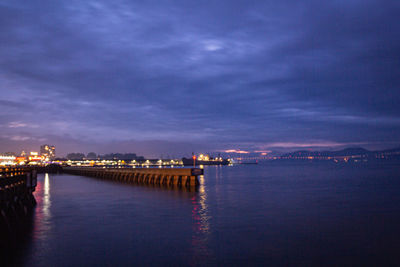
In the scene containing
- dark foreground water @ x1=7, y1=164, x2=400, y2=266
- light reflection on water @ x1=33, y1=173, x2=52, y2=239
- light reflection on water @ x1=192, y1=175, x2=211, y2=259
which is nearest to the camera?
dark foreground water @ x1=7, y1=164, x2=400, y2=266

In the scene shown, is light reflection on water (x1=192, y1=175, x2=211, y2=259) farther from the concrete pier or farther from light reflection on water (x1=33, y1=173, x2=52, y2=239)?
the concrete pier

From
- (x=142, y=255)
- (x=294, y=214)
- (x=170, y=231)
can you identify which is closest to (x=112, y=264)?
(x=142, y=255)

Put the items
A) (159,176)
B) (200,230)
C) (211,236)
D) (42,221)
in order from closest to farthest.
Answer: (211,236) → (200,230) → (42,221) → (159,176)

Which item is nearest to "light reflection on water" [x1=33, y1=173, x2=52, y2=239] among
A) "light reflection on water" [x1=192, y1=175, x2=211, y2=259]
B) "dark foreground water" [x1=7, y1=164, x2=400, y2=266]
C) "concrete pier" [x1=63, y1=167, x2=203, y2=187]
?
"dark foreground water" [x1=7, y1=164, x2=400, y2=266]

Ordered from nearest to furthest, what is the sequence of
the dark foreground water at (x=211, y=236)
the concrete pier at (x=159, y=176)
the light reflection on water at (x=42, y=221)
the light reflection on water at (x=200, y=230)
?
the dark foreground water at (x=211, y=236)
the light reflection on water at (x=200, y=230)
the light reflection on water at (x=42, y=221)
the concrete pier at (x=159, y=176)

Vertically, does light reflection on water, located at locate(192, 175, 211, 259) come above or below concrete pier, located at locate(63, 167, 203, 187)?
below

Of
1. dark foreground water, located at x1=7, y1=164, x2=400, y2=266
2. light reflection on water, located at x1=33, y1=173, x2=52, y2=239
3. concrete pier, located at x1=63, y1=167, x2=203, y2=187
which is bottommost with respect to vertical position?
dark foreground water, located at x1=7, y1=164, x2=400, y2=266

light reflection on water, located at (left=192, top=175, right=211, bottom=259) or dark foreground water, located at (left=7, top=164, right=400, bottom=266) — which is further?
light reflection on water, located at (left=192, top=175, right=211, bottom=259)

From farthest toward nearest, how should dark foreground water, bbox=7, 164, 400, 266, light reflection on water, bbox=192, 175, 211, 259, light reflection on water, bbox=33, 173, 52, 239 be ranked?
1. light reflection on water, bbox=33, 173, 52, 239
2. light reflection on water, bbox=192, 175, 211, 259
3. dark foreground water, bbox=7, 164, 400, 266

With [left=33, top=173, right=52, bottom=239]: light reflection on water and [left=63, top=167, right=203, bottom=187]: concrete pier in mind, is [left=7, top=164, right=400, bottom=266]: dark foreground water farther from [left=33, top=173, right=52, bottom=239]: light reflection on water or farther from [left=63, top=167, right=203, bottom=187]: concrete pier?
[left=63, top=167, right=203, bottom=187]: concrete pier

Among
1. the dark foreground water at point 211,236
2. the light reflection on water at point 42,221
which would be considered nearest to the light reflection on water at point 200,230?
the dark foreground water at point 211,236

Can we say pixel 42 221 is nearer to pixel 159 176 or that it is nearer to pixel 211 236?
pixel 211 236

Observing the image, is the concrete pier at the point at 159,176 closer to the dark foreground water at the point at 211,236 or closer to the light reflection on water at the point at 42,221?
the dark foreground water at the point at 211,236

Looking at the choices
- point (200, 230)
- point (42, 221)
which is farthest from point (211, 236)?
point (42, 221)
